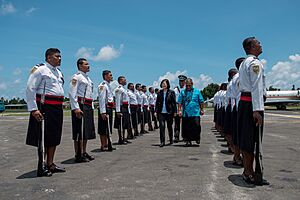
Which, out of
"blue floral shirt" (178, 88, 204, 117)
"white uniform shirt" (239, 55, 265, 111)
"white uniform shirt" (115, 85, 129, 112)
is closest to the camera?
"white uniform shirt" (239, 55, 265, 111)

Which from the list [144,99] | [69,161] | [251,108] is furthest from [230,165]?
[144,99]

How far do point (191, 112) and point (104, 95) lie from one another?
2.74m

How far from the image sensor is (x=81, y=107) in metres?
6.62

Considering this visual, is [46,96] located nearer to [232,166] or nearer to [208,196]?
[208,196]

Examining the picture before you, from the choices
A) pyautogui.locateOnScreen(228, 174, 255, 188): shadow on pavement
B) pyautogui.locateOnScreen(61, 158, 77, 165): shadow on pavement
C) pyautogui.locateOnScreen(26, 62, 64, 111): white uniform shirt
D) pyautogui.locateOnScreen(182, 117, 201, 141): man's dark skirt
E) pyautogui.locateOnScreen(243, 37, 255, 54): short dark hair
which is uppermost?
pyautogui.locateOnScreen(243, 37, 255, 54): short dark hair

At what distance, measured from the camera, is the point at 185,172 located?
17.6 feet

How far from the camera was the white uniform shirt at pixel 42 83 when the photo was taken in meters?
5.02

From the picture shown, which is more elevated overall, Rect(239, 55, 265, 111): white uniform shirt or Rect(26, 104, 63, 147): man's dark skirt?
Rect(239, 55, 265, 111): white uniform shirt

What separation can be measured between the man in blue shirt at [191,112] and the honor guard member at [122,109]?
6.49ft

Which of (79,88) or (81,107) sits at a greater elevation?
(79,88)

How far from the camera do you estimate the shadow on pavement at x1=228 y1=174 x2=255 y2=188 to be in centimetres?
452

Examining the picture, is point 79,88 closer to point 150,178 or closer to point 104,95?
point 104,95

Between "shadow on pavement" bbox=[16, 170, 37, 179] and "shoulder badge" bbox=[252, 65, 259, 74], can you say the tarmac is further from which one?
"shoulder badge" bbox=[252, 65, 259, 74]

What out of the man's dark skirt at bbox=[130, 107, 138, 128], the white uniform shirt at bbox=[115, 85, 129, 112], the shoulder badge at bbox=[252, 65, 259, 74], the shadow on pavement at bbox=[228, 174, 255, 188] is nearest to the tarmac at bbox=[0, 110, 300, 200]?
the shadow on pavement at bbox=[228, 174, 255, 188]
